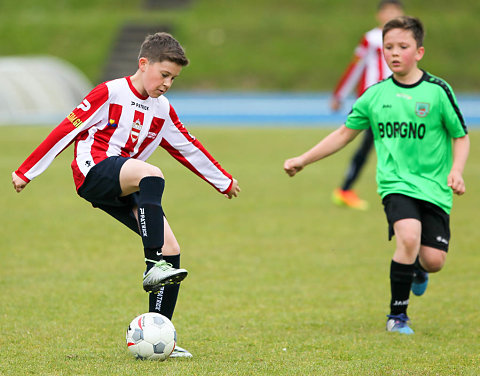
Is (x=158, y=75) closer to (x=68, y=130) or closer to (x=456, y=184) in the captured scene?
(x=68, y=130)

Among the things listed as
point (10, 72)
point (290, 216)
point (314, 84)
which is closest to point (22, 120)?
point (10, 72)

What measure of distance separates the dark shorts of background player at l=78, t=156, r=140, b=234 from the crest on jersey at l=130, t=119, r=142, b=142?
0.69ft

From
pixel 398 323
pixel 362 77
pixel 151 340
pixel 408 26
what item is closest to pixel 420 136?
pixel 408 26

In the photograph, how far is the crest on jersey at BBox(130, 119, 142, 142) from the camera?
4340 mm

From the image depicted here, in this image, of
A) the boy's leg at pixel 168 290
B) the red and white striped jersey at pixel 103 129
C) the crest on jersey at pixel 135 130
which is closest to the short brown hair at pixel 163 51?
the red and white striped jersey at pixel 103 129

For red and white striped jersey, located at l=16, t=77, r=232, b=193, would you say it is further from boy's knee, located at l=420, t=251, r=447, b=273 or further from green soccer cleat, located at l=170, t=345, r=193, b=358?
boy's knee, located at l=420, t=251, r=447, b=273

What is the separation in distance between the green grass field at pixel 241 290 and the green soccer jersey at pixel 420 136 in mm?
893

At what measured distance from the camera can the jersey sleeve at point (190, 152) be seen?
459cm

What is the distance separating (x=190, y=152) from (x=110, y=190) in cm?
69

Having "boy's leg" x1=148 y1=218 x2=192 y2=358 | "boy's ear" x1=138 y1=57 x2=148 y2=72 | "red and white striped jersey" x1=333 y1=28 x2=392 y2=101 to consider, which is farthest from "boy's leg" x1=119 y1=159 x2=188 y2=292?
"red and white striped jersey" x1=333 y1=28 x2=392 y2=101

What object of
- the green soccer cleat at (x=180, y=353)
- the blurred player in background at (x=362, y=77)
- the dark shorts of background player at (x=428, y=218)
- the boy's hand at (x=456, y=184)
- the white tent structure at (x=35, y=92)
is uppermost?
the white tent structure at (x=35, y=92)

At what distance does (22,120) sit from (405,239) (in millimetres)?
15288

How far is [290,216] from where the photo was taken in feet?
29.7

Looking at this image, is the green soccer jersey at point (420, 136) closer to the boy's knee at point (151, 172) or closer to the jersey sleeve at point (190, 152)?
the jersey sleeve at point (190, 152)
